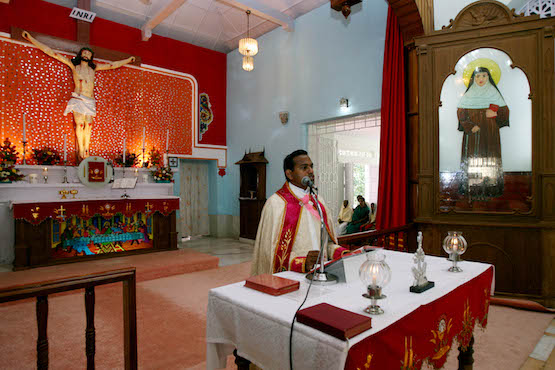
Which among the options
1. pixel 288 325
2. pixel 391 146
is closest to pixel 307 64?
pixel 391 146

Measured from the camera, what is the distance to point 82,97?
760cm

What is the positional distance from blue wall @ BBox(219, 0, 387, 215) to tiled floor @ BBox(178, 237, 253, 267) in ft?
3.35

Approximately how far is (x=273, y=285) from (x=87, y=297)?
0.95 m

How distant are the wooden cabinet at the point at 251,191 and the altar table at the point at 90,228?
86.4 inches

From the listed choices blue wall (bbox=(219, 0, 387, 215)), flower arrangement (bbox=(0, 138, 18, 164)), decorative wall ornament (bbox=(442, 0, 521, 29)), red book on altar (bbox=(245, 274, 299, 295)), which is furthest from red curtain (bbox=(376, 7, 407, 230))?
flower arrangement (bbox=(0, 138, 18, 164))

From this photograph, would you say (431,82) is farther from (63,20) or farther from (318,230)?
(63,20)

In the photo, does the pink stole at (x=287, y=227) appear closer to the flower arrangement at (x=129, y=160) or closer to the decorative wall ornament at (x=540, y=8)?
the decorative wall ornament at (x=540, y=8)

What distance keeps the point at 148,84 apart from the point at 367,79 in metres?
5.50

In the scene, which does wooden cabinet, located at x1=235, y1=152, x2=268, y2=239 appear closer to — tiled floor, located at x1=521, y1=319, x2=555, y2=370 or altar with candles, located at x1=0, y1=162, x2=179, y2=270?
altar with candles, located at x1=0, y1=162, x2=179, y2=270

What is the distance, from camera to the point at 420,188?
4.80 metres

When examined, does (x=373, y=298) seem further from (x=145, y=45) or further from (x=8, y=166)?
(x=145, y=45)

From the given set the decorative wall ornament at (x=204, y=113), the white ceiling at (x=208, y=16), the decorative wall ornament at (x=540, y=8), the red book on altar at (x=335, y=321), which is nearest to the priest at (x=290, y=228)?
the red book on altar at (x=335, y=321)

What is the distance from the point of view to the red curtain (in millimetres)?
5664

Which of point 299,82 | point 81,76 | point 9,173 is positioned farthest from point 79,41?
point 299,82
